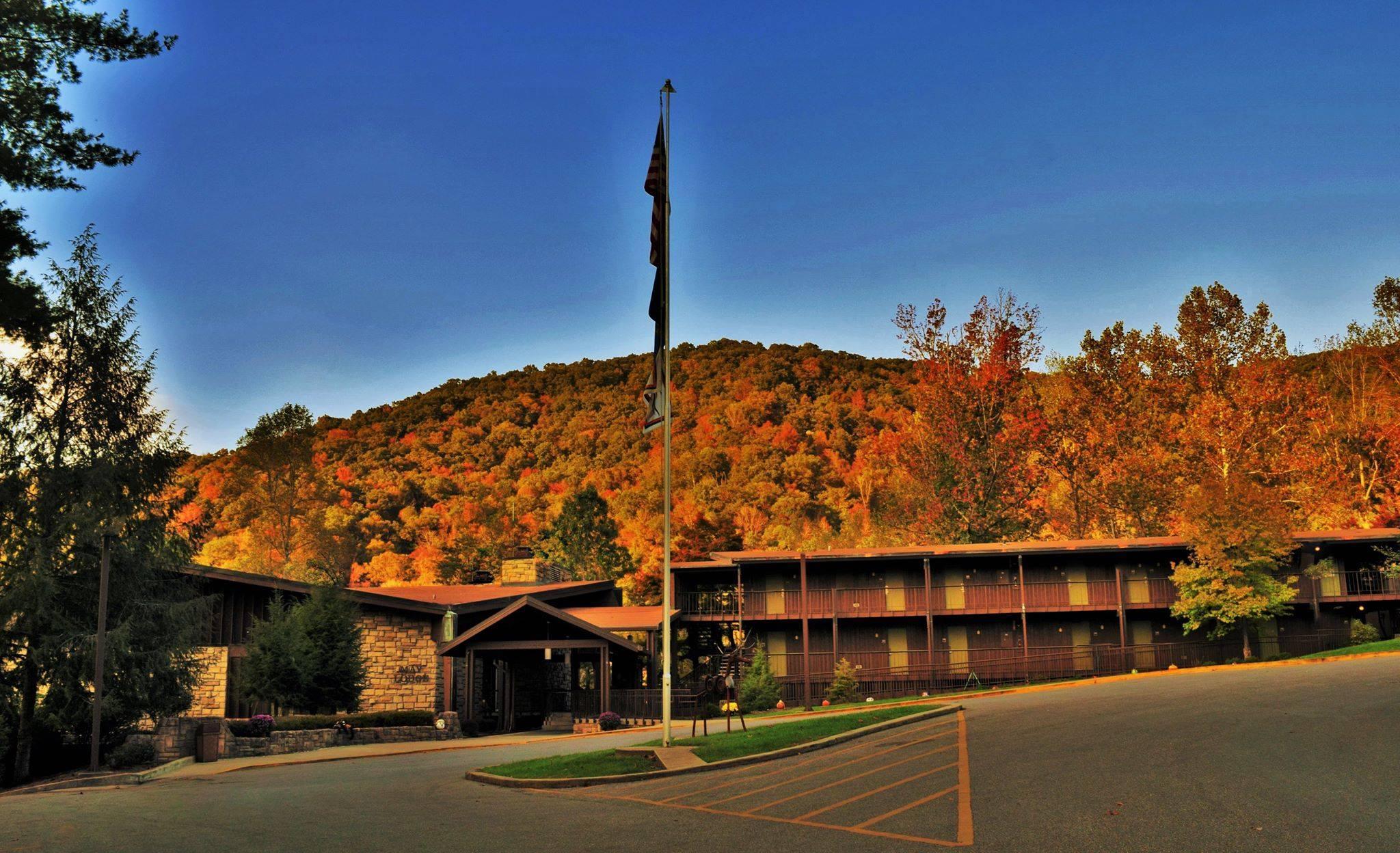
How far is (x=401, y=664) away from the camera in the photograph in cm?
3244

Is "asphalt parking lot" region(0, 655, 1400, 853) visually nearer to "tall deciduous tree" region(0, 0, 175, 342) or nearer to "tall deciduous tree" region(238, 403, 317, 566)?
"tall deciduous tree" region(0, 0, 175, 342)

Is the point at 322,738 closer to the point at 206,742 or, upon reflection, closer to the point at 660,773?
the point at 206,742

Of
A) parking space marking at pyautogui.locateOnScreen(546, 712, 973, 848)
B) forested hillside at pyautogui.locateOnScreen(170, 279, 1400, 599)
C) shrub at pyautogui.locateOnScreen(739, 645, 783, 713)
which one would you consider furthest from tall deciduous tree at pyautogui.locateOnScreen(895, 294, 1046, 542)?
parking space marking at pyautogui.locateOnScreen(546, 712, 973, 848)

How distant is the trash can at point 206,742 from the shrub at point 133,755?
0.88m

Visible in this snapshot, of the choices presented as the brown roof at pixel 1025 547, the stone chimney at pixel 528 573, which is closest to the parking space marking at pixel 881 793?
the brown roof at pixel 1025 547

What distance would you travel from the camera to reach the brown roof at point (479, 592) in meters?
34.3

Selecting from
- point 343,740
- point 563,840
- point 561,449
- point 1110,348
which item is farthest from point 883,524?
point 563,840

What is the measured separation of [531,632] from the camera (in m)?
33.0

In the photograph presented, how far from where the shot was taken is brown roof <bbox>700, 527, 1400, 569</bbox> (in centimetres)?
3959

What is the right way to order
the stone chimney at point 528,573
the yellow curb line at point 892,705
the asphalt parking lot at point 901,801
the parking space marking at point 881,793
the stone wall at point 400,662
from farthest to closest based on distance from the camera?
the stone chimney at point 528,573 < the stone wall at point 400,662 < the yellow curb line at point 892,705 < the parking space marking at point 881,793 < the asphalt parking lot at point 901,801

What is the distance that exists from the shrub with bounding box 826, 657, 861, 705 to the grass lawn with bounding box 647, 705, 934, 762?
13265mm

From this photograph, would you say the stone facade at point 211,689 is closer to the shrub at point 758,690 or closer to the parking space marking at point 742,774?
the shrub at point 758,690

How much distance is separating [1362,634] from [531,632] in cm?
2935

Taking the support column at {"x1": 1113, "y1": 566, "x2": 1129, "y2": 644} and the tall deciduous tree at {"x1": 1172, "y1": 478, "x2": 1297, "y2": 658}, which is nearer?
the tall deciduous tree at {"x1": 1172, "y1": 478, "x2": 1297, "y2": 658}
